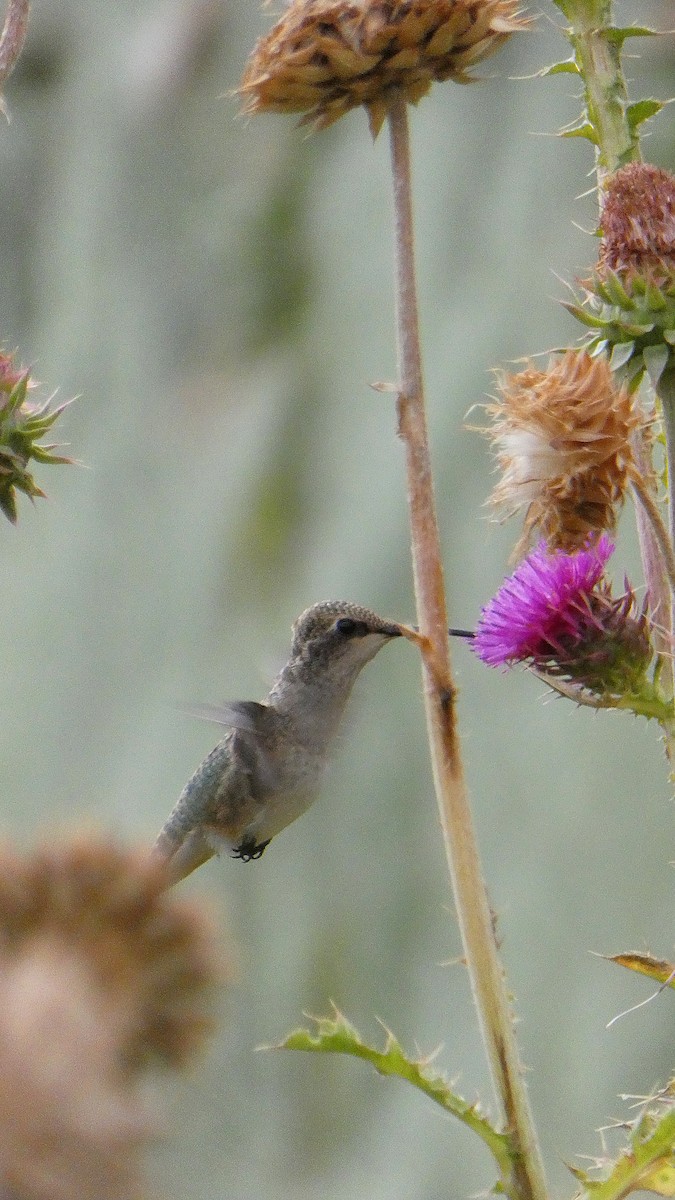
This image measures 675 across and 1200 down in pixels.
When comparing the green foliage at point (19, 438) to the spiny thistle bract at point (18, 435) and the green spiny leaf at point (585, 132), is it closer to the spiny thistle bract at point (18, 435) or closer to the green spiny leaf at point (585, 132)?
the spiny thistle bract at point (18, 435)

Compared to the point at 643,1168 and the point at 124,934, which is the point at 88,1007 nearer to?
the point at 124,934

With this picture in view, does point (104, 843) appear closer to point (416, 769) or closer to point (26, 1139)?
point (26, 1139)

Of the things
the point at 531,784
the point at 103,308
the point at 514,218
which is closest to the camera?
the point at 531,784

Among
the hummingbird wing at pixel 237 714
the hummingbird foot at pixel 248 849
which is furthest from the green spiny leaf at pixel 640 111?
the hummingbird foot at pixel 248 849

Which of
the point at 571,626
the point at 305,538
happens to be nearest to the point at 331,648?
the point at 571,626

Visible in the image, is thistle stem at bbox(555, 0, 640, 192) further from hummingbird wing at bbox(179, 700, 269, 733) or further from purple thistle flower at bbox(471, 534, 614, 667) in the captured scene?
hummingbird wing at bbox(179, 700, 269, 733)

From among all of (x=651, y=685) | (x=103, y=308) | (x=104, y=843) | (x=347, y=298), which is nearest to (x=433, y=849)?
(x=347, y=298)

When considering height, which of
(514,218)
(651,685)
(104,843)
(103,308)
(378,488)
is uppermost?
(103,308)
